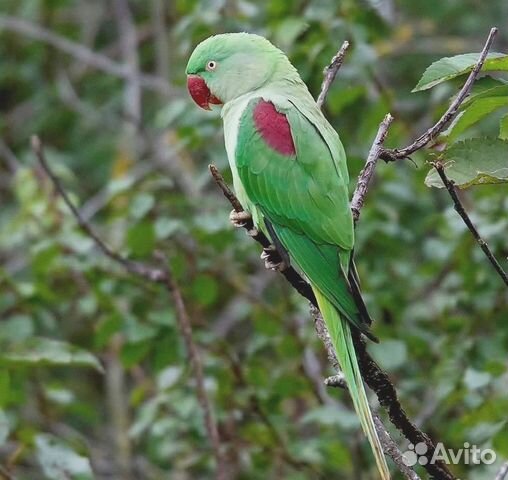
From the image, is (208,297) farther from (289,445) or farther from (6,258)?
(6,258)

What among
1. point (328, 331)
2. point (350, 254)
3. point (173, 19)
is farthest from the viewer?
point (173, 19)

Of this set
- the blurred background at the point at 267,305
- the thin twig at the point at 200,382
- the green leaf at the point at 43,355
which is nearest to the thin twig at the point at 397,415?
the blurred background at the point at 267,305

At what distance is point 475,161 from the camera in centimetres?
161

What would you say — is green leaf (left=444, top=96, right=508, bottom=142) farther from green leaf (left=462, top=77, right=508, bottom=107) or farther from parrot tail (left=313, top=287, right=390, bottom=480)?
parrot tail (left=313, top=287, right=390, bottom=480)

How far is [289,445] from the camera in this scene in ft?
10.0

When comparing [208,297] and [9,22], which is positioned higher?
[9,22]

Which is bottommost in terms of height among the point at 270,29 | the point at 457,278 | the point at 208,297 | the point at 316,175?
the point at 316,175

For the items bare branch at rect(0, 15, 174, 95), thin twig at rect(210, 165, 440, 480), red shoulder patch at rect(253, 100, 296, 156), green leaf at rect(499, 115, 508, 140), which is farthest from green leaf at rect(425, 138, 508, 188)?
bare branch at rect(0, 15, 174, 95)

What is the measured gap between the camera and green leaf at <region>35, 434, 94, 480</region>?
2268 mm

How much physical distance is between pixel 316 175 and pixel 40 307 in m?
1.35

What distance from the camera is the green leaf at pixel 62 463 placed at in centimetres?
227

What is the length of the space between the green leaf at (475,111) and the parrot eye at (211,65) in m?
0.92

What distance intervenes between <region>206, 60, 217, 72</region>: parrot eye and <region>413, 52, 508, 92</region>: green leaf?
93cm

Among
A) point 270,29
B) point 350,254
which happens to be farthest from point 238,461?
point 270,29
